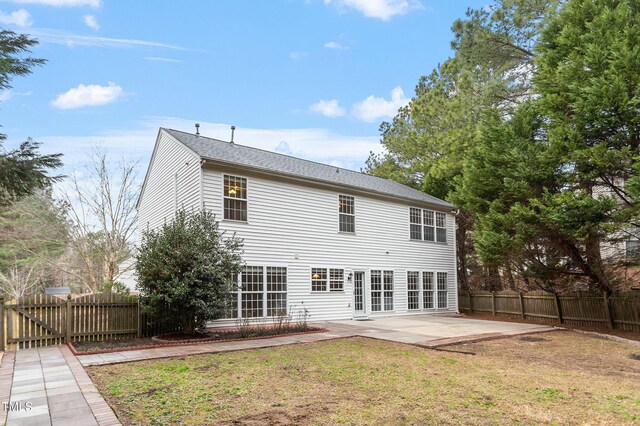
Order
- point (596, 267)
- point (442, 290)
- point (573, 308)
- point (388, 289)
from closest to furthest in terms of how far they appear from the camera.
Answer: point (596, 267) < point (573, 308) < point (388, 289) < point (442, 290)

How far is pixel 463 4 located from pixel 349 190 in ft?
34.9

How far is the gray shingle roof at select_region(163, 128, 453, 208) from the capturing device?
47.1 feet

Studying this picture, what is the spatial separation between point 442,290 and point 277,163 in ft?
Result: 33.8

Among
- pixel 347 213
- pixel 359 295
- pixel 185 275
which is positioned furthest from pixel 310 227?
pixel 185 275

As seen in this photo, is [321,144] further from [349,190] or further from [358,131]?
[349,190]

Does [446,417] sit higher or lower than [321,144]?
lower

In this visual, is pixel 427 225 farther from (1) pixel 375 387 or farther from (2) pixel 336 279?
(1) pixel 375 387

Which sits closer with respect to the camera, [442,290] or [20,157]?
[20,157]

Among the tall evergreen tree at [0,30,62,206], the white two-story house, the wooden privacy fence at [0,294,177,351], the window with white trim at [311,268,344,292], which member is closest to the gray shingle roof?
the white two-story house

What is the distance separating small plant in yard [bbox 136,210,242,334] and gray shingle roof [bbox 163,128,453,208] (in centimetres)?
314

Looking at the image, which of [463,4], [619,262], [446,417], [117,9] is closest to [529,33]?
[463,4]

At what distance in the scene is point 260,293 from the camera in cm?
1420

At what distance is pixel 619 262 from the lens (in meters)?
14.5

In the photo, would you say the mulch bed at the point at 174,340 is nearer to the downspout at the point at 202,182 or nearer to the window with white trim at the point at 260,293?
the window with white trim at the point at 260,293
